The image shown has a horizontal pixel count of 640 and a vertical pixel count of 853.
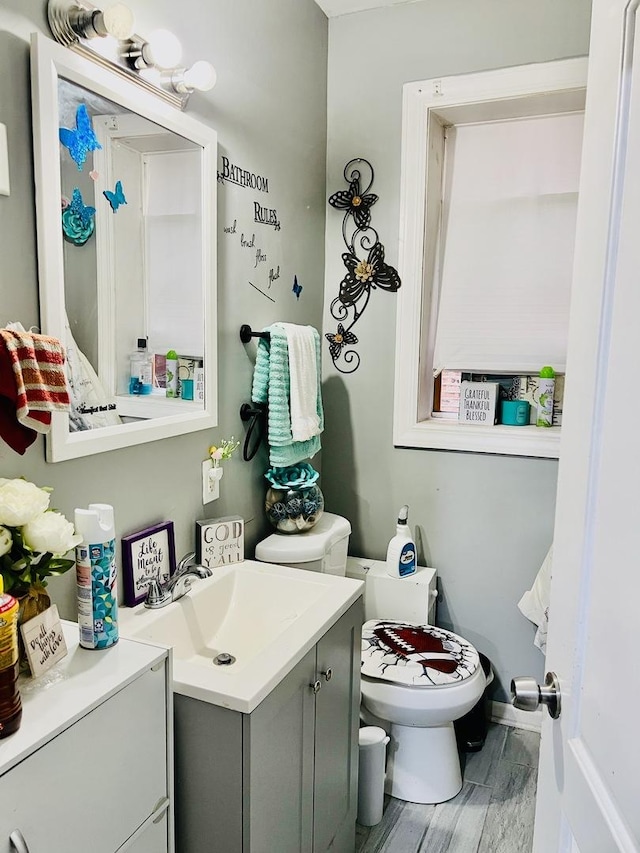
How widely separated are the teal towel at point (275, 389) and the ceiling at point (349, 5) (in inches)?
47.3

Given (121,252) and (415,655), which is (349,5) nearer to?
(121,252)

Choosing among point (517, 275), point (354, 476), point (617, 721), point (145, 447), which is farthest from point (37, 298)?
point (517, 275)

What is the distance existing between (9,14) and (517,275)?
1.74m

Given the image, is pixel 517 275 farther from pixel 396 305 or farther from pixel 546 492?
pixel 546 492

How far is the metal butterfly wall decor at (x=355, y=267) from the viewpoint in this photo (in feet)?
7.64

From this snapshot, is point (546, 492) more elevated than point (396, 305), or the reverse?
point (396, 305)

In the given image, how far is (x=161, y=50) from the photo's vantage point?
4.36 ft

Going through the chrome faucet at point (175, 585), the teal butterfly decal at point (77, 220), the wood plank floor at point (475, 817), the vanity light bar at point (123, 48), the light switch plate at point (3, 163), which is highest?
the vanity light bar at point (123, 48)

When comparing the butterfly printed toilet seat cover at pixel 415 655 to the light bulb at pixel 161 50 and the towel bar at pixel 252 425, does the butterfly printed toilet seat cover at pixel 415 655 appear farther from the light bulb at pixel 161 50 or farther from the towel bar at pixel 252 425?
the light bulb at pixel 161 50

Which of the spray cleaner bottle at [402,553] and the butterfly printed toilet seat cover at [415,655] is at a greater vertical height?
the spray cleaner bottle at [402,553]

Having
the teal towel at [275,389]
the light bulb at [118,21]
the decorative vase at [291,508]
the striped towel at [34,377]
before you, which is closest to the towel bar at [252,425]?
the teal towel at [275,389]

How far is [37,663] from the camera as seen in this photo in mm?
973

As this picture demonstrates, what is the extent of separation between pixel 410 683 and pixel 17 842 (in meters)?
1.24

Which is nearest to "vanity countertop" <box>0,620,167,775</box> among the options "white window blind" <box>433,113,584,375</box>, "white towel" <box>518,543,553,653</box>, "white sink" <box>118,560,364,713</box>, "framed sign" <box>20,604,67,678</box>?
"framed sign" <box>20,604,67,678</box>
